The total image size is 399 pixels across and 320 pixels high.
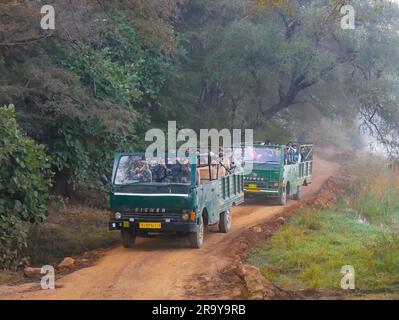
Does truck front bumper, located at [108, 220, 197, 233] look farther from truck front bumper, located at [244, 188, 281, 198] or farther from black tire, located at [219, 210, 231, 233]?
truck front bumper, located at [244, 188, 281, 198]

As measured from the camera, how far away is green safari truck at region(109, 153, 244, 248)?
1272cm

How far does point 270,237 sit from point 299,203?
6.98 m

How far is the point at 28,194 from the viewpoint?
13.0m

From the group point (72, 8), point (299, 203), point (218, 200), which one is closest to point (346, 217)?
point (299, 203)

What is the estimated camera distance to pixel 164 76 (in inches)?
932

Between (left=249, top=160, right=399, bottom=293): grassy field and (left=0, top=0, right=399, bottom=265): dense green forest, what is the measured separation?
4626 mm

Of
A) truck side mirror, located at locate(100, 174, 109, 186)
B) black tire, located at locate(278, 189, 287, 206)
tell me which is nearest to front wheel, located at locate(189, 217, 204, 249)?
truck side mirror, located at locate(100, 174, 109, 186)

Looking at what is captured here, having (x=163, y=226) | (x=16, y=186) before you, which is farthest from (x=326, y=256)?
(x=16, y=186)

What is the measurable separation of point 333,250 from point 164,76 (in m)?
12.6

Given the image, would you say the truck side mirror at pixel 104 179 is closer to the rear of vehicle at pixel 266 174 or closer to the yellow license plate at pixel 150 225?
the rear of vehicle at pixel 266 174

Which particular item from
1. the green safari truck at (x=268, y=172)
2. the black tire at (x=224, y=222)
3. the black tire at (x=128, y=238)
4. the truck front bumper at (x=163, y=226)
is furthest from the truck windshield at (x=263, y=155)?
the truck front bumper at (x=163, y=226)

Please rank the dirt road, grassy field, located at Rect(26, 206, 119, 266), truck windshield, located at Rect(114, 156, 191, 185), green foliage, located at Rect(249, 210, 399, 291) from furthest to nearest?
grassy field, located at Rect(26, 206, 119, 266)
truck windshield, located at Rect(114, 156, 191, 185)
green foliage, located at Rect(249, 210, 399, 291)
the dirt road

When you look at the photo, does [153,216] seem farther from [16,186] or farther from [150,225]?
[16,186]

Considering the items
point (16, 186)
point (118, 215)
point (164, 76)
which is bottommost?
point (118, 215)
